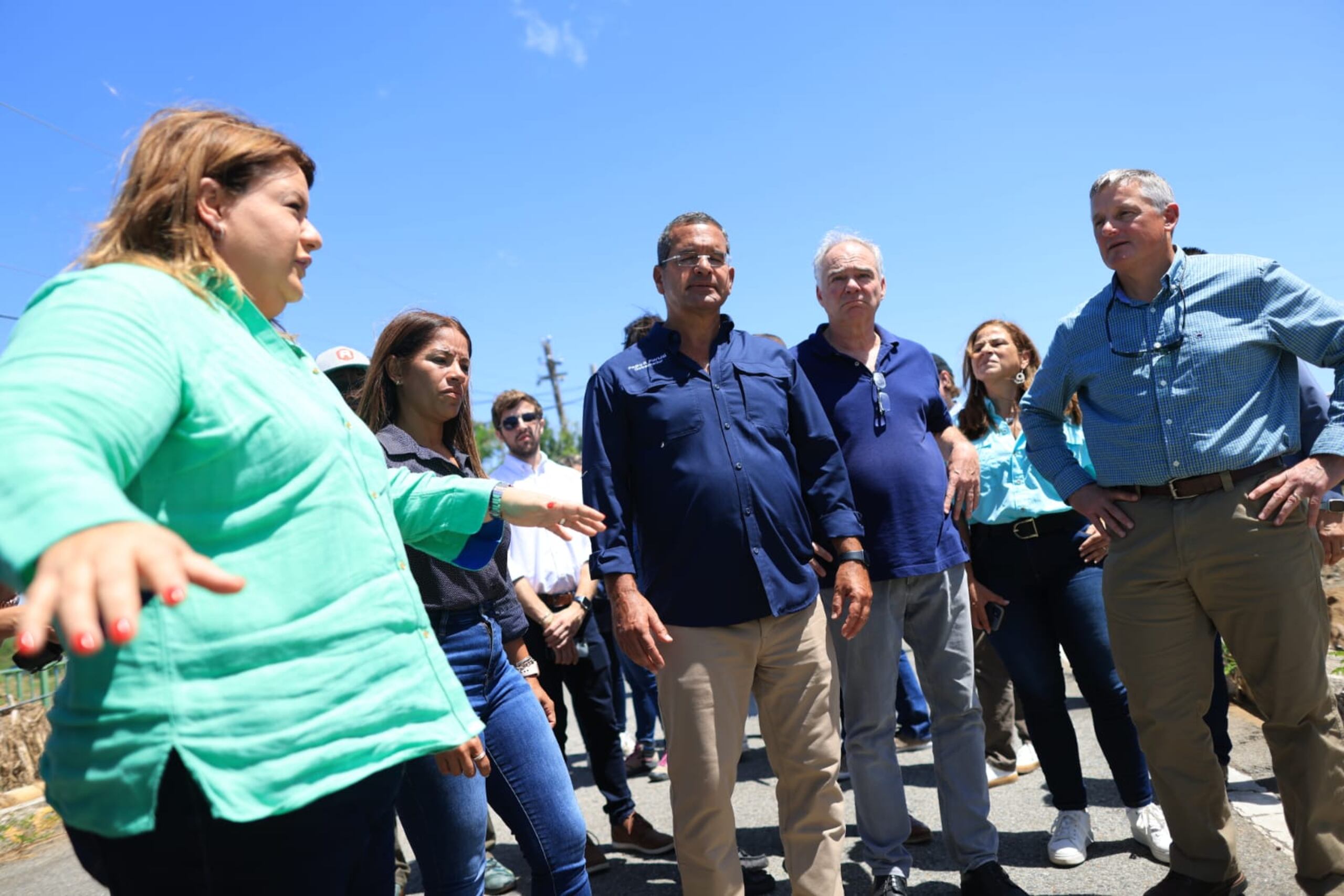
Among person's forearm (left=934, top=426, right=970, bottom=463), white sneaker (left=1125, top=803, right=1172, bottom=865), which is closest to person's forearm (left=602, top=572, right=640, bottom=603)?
person's forearm (left=934, top=426, right=970, bottom=463)

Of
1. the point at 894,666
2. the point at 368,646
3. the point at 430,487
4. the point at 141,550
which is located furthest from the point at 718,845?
the point at 141,550

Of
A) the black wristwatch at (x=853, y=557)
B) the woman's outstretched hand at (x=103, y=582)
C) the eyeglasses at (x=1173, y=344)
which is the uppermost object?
the eyeglasses at (x=1173, y=344)

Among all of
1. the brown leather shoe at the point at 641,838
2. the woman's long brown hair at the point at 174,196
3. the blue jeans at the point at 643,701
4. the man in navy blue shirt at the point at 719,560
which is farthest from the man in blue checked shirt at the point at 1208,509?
the blue jeans at the point at 643,701

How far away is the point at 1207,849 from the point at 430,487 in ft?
9.61

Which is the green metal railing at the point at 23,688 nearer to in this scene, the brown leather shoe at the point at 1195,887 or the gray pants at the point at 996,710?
the gray pants at the point at 996,710

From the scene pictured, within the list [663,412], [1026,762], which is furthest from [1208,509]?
[1026,762]

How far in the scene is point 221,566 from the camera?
142cm

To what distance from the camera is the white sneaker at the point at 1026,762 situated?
5441mm

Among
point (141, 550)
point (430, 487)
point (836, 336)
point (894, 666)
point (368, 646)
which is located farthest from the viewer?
point (836, 336)

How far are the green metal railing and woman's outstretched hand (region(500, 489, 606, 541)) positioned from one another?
7039mm

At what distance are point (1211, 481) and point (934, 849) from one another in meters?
2.11

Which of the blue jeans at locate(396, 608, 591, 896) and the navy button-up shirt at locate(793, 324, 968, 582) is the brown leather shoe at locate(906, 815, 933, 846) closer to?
the navy button-up shirt at locate(793, 324, 968, 582)

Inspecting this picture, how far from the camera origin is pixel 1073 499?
364 cm

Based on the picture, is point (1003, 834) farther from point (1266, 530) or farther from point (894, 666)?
point (1266, 530)
